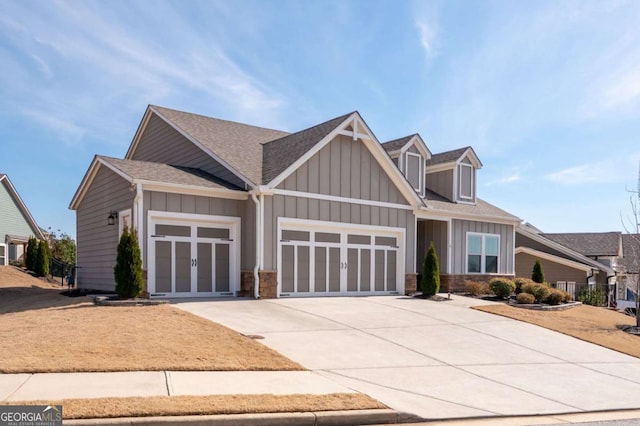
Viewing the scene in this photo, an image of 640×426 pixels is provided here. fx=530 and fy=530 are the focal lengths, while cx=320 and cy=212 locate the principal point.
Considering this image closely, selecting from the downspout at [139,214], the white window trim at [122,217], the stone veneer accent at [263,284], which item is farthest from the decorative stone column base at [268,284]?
the white window trim at [122,217]

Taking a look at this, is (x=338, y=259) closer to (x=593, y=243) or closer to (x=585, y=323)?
(x=585, y=323)

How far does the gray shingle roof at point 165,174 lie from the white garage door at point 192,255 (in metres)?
1.03

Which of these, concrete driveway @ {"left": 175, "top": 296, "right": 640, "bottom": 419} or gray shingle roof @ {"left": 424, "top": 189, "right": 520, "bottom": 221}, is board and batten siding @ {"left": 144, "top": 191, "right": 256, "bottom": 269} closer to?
concrete driveway @ {"left": 175, "top": 296, "right": 640, "bottom": 419}

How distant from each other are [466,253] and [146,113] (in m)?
15.6

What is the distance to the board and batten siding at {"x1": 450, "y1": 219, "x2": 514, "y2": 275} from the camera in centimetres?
2375

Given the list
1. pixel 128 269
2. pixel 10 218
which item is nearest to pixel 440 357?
pixel 128 269

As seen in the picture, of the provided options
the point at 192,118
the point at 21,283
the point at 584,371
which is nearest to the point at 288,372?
the point at 584,371

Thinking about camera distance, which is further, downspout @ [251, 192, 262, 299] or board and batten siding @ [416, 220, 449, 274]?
board and batten siding @ [416, 220, 449, 274]

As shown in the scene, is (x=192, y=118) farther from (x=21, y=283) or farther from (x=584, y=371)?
(x=584, y=371)

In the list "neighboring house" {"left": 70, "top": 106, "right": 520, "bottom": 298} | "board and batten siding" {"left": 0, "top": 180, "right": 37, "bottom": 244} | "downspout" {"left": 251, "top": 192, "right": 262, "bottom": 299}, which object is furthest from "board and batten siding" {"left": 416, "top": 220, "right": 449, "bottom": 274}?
"board and batten siding" {"left": 0, "top": 180, "right": 37, "bottom": 244}

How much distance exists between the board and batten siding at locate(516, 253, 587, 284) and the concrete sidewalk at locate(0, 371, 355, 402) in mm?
27160

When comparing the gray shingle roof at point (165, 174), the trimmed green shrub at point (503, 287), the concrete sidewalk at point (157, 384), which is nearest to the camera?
the concrete sidewalk at point (157, 384)

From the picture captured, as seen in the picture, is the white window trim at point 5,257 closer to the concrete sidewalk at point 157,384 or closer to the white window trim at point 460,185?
the white window trim at point 460,185

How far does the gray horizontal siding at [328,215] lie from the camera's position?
56.0 feet
